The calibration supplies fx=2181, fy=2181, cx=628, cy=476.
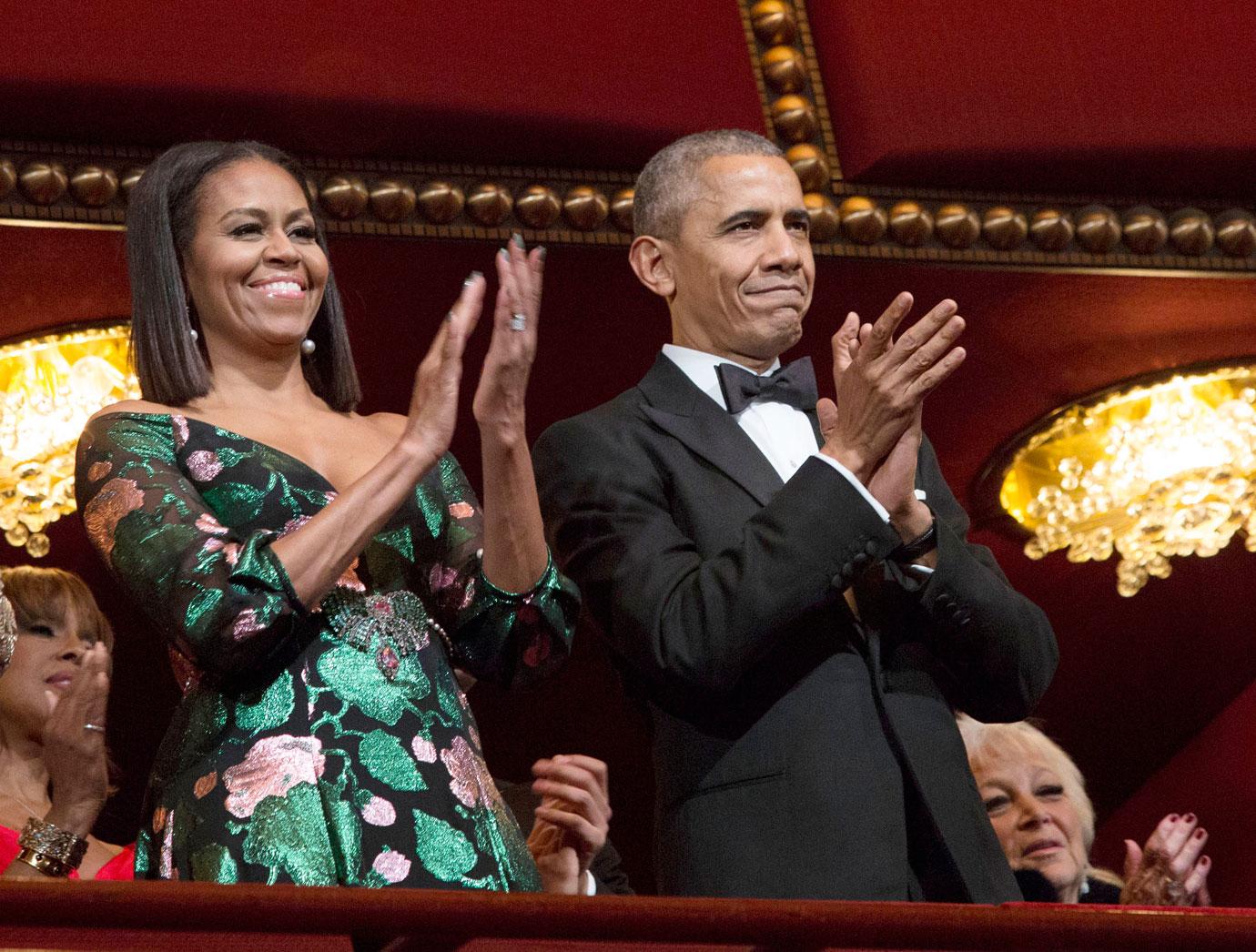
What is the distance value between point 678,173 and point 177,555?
86 centimetres

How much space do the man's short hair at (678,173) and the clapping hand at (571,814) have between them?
64cm

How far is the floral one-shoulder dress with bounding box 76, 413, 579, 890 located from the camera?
5.81 ft

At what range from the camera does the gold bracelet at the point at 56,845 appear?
2.07 metres

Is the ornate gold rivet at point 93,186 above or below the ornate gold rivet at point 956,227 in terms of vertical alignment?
above

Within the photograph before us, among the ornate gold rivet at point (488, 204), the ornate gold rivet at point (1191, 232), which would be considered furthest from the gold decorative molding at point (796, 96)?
the ornate gold rivet at point (1191, 232)

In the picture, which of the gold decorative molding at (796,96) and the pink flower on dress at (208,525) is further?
the gold decorative molding at (796,96)

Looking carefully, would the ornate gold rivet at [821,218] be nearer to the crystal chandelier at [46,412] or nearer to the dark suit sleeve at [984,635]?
the dark suit sleeve at [984,635]

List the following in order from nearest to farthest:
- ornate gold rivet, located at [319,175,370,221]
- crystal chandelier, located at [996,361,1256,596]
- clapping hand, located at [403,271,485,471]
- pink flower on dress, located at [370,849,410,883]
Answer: pink flower on dress, located at [370,849,410,883], clapping hand, located at [403,271,485,471], ornate gold rivet, located at [319,175,370,221], crystal chandelier, located at [996,361,1256,596]

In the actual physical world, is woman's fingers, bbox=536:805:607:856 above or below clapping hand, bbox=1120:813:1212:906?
above

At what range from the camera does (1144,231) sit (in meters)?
3.04

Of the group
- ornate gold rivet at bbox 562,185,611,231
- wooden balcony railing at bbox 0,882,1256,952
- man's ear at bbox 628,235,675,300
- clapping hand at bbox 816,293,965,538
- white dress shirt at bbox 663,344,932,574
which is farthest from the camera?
ornate gold rivet at bbox 562,185,611,231

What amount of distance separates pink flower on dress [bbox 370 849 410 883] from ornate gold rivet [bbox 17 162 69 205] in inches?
47.9

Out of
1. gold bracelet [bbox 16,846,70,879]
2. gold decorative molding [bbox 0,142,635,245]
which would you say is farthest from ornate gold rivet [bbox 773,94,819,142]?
gold bracelet [bbox 16,846,70,879]

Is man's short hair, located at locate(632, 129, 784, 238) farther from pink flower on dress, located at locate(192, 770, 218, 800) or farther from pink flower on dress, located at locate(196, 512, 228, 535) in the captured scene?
pink flower on dress, located at locate(192, 770, 218, 800)
